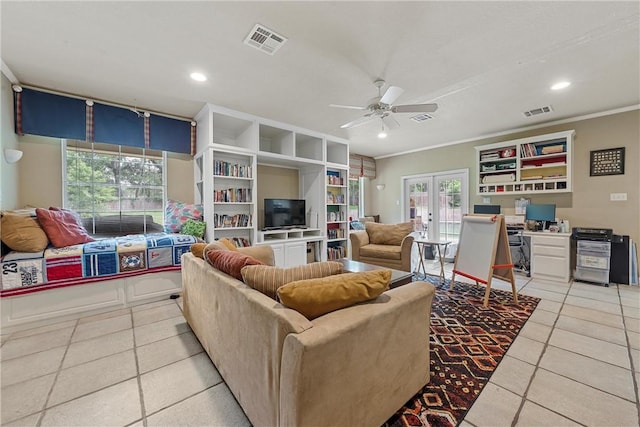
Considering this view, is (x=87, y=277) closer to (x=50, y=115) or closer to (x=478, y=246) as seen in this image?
(x=50, y=115)

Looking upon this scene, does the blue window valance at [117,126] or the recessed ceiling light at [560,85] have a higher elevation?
the recessed ceiling light at [560,85]

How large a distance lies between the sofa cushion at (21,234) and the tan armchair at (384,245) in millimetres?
3785

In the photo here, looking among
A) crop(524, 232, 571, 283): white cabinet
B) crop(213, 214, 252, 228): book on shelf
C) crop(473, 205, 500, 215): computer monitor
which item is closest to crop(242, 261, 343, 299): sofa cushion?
crop(213, 214, 252, 228): book on shelf

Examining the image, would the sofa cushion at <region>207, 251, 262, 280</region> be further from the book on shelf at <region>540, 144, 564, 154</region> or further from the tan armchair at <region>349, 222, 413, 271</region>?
the book on shelf at <region>540, 144, 564, 154</region>

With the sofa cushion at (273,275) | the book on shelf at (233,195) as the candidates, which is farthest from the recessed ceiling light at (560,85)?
the book on shelf at (233,195)

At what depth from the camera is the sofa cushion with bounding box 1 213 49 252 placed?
2385 millimetres

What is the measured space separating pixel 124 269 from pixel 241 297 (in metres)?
2.41

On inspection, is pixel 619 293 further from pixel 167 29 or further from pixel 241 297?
pixel 167 29

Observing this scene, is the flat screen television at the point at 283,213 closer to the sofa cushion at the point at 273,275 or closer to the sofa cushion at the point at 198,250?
the sofa cushion at the point at 198,250

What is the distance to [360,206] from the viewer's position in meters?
6.86

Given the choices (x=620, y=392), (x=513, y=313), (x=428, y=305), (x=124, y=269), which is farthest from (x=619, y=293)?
(x=124, y=269)

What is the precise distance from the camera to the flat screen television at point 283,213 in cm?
436

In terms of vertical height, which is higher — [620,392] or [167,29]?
[167,29]

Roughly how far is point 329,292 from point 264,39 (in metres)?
2.15
